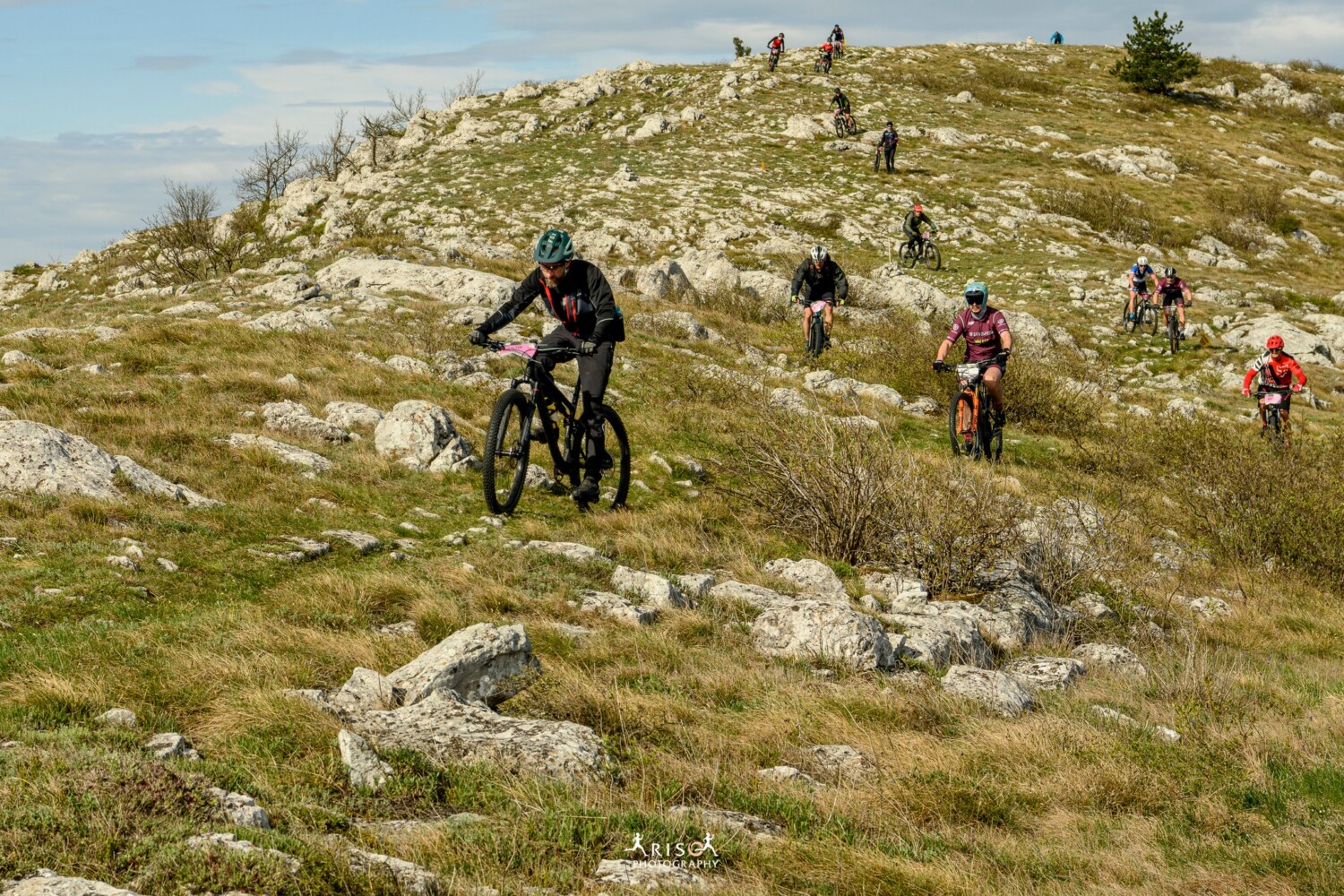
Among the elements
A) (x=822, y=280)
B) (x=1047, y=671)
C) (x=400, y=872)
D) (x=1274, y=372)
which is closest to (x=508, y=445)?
(x=1047, y=671)

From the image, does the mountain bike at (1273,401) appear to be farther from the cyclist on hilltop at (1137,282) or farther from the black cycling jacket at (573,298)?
the black cycling jacket at (573,298)

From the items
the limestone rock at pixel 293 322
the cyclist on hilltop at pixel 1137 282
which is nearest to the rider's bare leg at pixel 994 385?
the limestone rock at pixel 293 322

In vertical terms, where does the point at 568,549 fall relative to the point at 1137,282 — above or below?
below

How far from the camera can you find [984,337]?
12914mm

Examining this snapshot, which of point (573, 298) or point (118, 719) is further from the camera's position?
point (573, 298)

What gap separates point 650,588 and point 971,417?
24.1 feet

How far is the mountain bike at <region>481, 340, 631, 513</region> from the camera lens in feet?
28.0

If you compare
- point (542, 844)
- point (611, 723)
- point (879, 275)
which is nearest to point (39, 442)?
point (611, 723)

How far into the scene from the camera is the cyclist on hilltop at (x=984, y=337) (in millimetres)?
12648

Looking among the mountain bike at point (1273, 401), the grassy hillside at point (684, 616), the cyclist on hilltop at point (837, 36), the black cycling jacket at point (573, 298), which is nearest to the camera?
the grassy hillside at point (684, 616)

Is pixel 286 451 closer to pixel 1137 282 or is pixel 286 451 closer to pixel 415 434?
pixel 415 434

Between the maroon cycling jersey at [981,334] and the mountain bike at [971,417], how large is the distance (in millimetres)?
267

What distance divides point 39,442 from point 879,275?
976 inches

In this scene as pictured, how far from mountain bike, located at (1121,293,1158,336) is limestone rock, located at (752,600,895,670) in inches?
934
